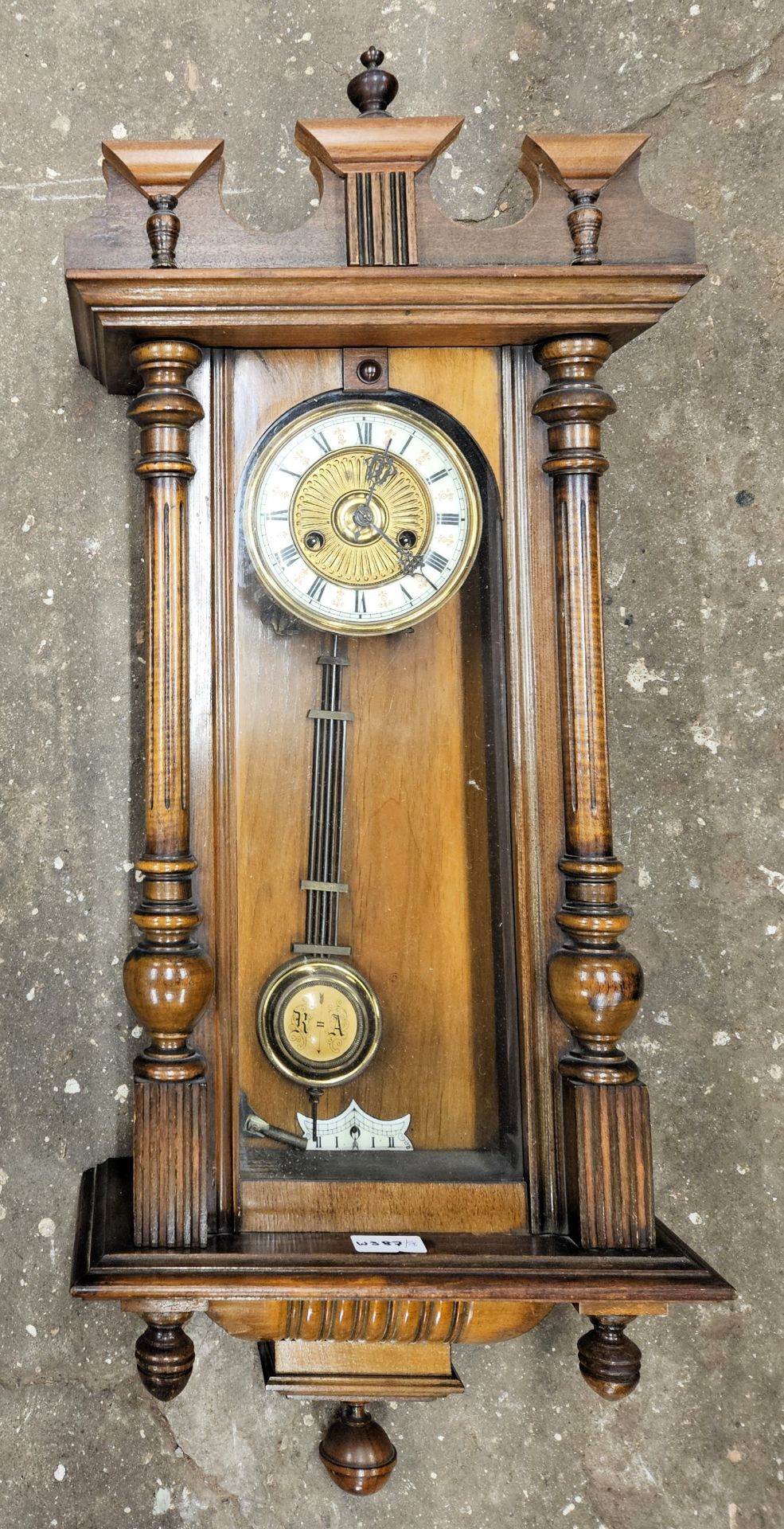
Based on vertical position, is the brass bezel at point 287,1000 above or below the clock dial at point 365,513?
below

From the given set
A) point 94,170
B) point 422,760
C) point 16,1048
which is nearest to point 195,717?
point 422,760

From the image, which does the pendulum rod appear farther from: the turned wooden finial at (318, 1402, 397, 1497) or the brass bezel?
the turned wooden finial at (318, 1402, 397, 1497)

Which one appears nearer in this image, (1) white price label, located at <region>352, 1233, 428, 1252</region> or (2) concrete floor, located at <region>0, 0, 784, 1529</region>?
(1) white price label, located at <region>352, 1233, 428, 1252</region>

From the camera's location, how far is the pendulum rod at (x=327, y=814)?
33.5 inches

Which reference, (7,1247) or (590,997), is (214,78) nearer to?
(590,997)

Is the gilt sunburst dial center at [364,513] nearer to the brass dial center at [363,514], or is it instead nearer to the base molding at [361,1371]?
the brass dial center at [363,514]

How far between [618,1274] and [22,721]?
29.6 inches

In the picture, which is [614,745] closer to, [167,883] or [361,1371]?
A: [167,883]

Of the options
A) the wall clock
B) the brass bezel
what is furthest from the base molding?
the brass bezel

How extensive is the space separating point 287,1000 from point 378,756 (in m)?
0.22

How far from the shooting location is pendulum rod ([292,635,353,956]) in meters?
0.85

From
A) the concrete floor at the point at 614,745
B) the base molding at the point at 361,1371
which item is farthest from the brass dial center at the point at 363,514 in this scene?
the base molding at the point at 361,1371

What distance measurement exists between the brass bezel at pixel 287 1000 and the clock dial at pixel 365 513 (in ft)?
0.93

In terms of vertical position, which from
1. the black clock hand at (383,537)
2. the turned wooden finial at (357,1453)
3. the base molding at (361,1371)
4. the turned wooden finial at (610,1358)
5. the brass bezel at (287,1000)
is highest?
the black clock hand at (383,537)
